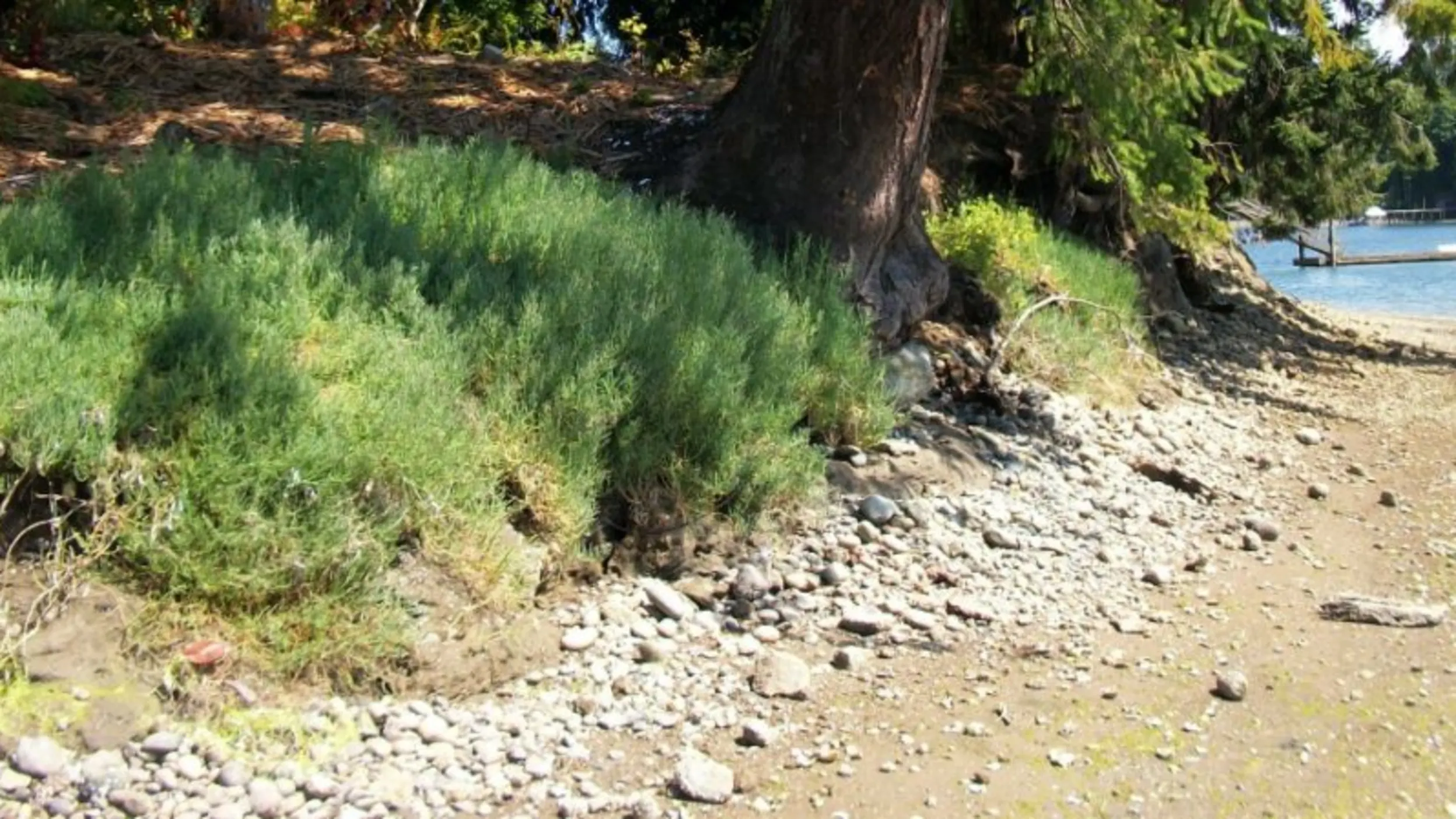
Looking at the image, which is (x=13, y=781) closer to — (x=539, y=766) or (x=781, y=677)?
(x=539, y=766)

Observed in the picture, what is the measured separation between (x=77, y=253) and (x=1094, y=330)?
730 centimetres

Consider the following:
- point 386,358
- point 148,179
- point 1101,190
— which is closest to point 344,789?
point 386,358

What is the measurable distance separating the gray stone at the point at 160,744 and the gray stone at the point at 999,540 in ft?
12.3

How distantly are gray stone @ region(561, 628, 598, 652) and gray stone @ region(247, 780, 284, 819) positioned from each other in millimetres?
1313

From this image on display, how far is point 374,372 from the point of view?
5.20 meters

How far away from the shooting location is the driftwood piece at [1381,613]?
20.4 feet

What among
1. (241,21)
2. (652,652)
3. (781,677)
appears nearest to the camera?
(781,677)

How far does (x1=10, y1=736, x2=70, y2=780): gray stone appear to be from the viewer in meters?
3.80

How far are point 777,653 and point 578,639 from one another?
74cm

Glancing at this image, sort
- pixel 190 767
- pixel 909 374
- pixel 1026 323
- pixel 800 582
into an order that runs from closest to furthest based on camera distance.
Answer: pixel 190 767 < pixel 800 582 < pixel 909 374 < pixel 1026 323

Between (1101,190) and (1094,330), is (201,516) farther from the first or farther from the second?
(1101,190)

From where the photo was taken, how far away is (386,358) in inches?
207

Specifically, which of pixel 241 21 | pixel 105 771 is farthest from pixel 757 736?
pixel 241 21

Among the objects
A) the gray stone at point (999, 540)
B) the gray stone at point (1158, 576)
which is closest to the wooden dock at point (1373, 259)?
the gray stone at point (1158, 576)
